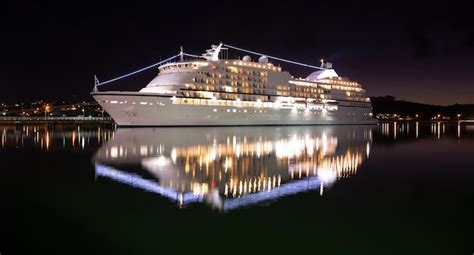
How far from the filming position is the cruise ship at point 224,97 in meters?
45.8

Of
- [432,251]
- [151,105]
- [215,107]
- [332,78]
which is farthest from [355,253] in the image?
[332,78]

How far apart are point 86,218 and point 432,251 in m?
6.77

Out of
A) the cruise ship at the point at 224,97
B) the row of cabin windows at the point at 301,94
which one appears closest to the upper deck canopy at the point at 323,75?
the cruise ship at the point at 224,97

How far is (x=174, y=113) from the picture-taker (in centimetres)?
4688

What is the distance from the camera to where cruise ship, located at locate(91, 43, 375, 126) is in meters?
45.8

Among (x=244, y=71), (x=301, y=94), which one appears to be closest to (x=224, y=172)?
(x=244, y=71)

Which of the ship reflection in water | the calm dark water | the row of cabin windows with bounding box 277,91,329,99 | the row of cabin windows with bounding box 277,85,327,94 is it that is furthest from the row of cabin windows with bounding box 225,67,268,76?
the calm dark water

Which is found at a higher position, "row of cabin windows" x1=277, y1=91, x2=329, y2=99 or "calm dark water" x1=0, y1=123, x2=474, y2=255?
"row of cabin windows" x1=277, y1=91, x2=329, y2=99

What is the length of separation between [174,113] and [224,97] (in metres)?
8.42

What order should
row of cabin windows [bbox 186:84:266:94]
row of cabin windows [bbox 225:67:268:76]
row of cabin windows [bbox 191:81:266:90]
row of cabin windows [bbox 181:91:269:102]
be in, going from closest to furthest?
1. row of cabin windows [bbox 181:91:269:102]
2. row of cabin windows [bbox 186:84:266:94]
3. row of cabin windows [bbox 191:81:266:90]
4. row of cabin windows [bbox 225:67:268:76]

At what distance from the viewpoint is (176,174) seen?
13.4 metres

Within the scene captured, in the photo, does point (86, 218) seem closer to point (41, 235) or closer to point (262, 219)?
point (41, 235)

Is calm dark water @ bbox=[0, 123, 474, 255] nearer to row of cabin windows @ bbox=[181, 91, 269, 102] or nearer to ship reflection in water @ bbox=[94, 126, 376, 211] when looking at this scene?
ship reflection in water @ bbox=[94, 126, 376, 211]

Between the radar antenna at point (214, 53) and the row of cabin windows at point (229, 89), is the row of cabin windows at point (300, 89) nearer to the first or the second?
the row of cabin windows at point (229, 89)
